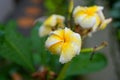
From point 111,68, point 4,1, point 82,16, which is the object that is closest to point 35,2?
point 4,1

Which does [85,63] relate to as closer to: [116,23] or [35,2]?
[116,23]

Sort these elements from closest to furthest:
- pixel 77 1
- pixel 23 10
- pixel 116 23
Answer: pixel 77 1 → pixel 116 23 → pixel 23 10

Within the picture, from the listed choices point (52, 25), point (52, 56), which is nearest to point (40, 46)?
point (52, 56)

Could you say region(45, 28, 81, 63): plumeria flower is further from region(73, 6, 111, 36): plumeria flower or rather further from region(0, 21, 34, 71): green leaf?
region(0, 21, 34, 71): green leaf

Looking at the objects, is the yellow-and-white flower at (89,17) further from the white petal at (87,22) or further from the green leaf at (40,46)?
the green leaf at (40,46)

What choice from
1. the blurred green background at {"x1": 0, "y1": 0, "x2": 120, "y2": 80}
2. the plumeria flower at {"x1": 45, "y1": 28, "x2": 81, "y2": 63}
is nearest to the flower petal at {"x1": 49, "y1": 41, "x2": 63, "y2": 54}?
the plumeria flower at {"x1": 45, "y1": 28, "x2": 81, "y2": 63}

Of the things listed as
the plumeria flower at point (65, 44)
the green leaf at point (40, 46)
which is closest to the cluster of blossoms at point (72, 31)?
the plumeria flower at point (65, 44)
